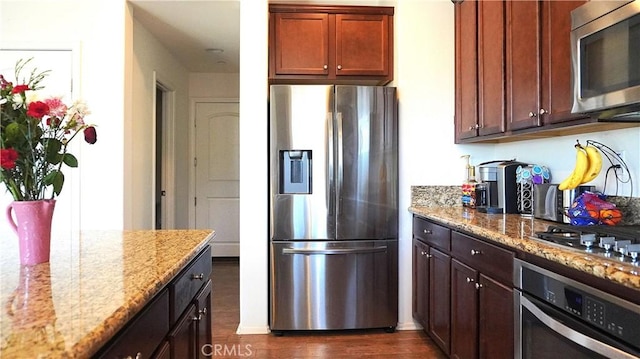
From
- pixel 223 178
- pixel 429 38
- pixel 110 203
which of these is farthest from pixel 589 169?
pixel 223 178

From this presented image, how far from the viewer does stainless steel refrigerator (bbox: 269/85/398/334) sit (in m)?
2.79

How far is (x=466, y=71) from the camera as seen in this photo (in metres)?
2.74

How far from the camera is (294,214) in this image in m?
2.79

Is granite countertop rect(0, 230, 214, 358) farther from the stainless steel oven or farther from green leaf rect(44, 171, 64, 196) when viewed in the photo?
the stainless steel oven

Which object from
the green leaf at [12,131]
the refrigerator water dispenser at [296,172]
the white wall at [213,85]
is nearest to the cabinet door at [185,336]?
the green leaf at [12,131]

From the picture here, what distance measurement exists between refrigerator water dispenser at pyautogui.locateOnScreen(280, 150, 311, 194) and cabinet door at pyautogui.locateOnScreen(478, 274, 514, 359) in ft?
4.48

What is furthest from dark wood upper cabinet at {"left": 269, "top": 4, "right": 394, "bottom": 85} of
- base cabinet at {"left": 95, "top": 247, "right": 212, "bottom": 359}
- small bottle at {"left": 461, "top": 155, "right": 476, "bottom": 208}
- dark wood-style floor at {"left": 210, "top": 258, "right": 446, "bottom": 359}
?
dark wood-style floor at {"left": 210, "top": 258, "right": 446, "bottom": 359}

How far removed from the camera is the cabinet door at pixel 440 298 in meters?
2.28

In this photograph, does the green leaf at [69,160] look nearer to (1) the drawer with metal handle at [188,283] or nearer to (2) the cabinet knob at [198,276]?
(1) the drawer with metal handle at [188,283]

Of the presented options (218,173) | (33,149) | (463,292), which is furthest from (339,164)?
(218,173)

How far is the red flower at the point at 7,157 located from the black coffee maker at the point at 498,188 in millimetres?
2381

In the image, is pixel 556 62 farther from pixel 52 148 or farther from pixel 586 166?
pixel 52 148

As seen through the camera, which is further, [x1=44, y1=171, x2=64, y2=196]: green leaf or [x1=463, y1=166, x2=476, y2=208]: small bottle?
[x1=463, y1=166, x2=476, y2=208]: small bottle

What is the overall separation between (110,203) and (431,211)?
235 centimetres
